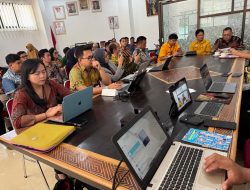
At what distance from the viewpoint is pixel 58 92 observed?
5.89ft

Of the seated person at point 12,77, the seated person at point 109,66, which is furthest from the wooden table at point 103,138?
the seated person at point 12,77

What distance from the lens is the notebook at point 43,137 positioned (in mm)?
1045

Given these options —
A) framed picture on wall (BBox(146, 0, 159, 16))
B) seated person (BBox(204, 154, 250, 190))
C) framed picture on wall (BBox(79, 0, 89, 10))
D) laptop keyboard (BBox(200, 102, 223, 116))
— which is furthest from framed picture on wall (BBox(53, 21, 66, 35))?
seated person (BBox(204, 154, 250, 190))

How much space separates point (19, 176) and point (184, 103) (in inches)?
73.1

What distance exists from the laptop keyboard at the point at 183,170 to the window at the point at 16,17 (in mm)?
5802

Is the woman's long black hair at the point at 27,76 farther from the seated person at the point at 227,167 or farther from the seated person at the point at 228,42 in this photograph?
the seated person at the point at 228,42

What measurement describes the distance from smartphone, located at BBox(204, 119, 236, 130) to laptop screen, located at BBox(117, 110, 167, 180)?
1.14 feet

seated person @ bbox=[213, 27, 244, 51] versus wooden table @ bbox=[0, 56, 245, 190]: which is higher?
seated person @ bbox=[213, 27, 244, 51]

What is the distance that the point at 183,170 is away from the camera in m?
0.76

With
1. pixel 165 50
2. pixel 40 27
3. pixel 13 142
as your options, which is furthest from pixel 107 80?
pixel 40 27

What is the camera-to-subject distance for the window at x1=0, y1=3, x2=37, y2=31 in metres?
5.08

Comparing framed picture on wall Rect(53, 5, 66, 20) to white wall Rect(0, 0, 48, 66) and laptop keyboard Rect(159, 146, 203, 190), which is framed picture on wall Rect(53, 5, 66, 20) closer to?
white wall Rect(0, 0, 48, 66)

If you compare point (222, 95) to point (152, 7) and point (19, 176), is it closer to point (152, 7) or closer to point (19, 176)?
point (19, 176)

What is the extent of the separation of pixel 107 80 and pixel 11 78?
1.54 metres
